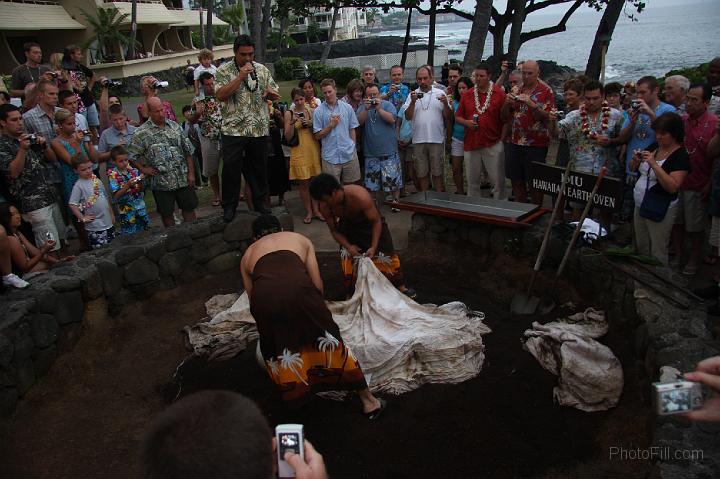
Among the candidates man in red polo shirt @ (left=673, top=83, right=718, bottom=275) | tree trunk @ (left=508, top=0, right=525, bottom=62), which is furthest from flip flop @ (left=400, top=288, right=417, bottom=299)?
tree trunk @ (left=508, top=0, right=525, bottom=62)

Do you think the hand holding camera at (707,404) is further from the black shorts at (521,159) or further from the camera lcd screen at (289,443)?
the black shorts at (521,159)

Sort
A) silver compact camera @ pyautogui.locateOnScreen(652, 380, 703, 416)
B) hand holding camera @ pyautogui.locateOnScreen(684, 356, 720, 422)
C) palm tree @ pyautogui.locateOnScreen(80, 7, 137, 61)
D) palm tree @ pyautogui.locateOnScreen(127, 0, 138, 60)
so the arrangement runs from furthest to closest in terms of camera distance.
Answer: palm tree @ pyautogui.locateOnScreen(80, 7, 137, 61), palm tree @ pyautogui.locateOnScreen(127, 0, 138, 60), hand holding camera @ pyautogui.locateOnScreen(684, 356, 720, 422), silver compact camera @ pyautogui.locateOnScreen(652, 380, 703, 416)

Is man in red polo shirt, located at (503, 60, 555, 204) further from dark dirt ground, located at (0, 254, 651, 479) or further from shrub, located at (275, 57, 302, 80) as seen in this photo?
shrub, located at (275, 57, 302, 80)

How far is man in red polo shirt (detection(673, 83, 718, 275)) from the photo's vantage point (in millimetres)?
5414

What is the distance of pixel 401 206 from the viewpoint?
6926 mm

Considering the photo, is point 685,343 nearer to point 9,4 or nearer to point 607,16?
point 607,16

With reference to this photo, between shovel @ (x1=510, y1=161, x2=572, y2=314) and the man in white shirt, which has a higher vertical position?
the man in white shirt

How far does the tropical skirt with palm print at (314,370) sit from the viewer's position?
149 inches

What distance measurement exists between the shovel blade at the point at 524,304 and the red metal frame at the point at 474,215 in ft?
2.78

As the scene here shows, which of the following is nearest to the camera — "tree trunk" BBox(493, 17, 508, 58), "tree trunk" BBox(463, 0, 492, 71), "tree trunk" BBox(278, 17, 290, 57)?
"tree trunk" BBox(463, 0, 492, 71)

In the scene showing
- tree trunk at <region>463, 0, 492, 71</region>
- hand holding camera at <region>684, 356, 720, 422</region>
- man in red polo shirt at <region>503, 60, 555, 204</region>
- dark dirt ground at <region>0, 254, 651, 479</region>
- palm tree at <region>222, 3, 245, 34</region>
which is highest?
palm tree at <region>222, 3, 245, 34</region>

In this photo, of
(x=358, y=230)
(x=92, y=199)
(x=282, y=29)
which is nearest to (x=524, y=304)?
(x=358, y=230)

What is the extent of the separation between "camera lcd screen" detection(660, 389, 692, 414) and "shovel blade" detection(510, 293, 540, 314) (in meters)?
3.36

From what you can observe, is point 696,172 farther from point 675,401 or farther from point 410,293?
point 675,401
